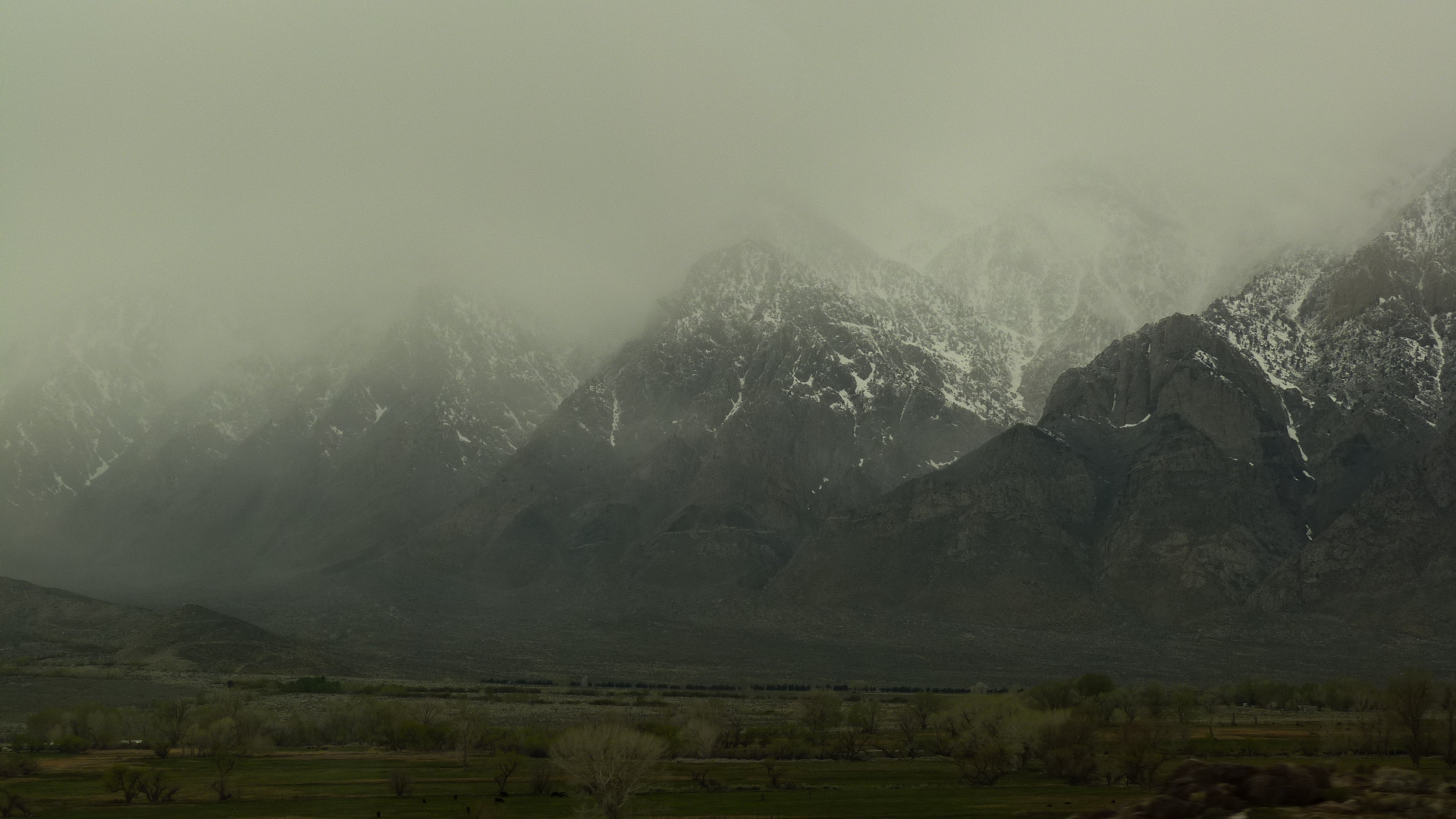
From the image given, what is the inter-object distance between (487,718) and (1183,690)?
77965 millimetres

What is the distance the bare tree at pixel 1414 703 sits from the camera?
349ft

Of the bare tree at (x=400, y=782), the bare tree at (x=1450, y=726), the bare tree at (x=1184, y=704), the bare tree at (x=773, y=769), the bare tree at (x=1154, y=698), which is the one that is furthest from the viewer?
the bare tree at (x=1154, y=698)

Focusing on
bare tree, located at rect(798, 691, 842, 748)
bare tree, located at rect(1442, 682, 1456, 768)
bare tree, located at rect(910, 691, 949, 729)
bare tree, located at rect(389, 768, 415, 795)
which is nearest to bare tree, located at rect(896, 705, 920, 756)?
bare tree, located at rect(910, 691, 949, 729)

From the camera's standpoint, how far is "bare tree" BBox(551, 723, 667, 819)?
80.3m

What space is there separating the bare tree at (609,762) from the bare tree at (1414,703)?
5998cm

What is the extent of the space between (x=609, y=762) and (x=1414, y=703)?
68.1 meters

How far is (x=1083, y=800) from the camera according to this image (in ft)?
271

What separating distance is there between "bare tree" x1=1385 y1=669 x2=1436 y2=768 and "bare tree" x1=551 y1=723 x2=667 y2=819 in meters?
60.0

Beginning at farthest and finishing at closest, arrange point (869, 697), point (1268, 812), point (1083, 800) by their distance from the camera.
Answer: point (869, 697) < point (1083, 800) < point (1268, 812)

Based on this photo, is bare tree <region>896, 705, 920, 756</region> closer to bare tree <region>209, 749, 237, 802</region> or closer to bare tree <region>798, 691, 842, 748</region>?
bare tree <region>798, 691, 842, 748</region>

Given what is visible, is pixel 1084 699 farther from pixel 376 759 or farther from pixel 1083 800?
pixel 376 759

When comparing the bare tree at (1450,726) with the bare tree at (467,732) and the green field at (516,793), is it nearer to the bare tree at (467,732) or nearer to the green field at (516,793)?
the green field at (516,793)

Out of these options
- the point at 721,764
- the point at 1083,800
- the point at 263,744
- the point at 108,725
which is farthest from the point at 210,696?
the point at 1083,800

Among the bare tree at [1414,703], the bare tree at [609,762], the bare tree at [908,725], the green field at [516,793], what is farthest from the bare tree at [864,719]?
the bare tree at [609,762]
